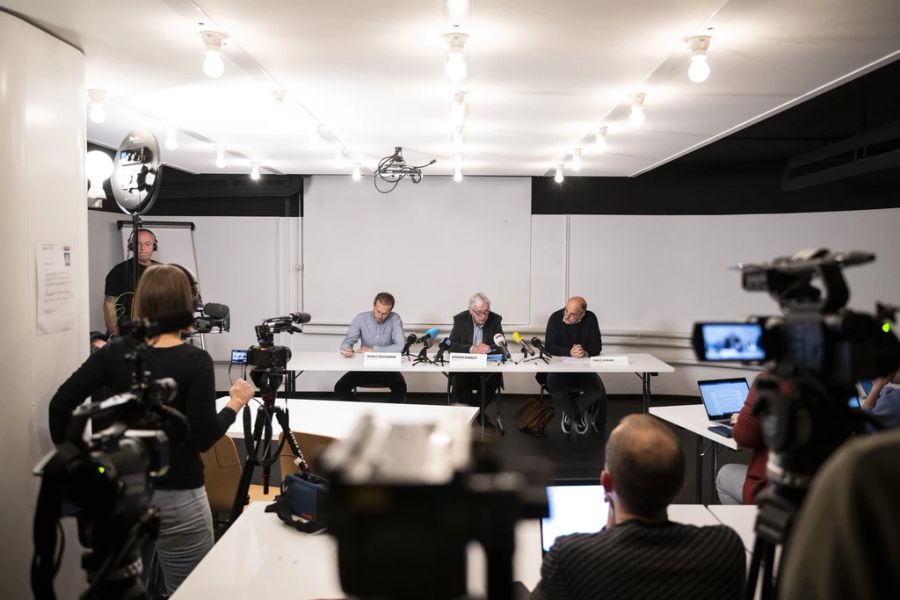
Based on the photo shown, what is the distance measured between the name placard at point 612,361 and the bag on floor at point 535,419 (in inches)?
26.0

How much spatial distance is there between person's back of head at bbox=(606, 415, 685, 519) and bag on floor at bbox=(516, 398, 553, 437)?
426 cm

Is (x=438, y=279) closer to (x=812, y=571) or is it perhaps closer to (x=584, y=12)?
(x=584, y=12)

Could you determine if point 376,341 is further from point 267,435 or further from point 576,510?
point 576,510

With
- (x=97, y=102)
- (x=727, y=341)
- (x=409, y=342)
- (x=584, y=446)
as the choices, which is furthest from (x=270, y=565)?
(x=584, y=446)

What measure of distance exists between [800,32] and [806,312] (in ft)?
6.87

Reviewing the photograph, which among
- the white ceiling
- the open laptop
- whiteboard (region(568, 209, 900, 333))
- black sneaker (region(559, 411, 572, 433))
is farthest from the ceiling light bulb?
whiteboard (region(568, 209, 900, 333))

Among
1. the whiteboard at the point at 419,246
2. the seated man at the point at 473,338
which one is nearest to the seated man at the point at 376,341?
the seated man at the point at 473,338

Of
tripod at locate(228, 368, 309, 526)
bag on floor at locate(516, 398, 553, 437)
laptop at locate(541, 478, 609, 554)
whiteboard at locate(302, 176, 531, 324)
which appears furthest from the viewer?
whiteboard at locate(302, 176, 531, 324)

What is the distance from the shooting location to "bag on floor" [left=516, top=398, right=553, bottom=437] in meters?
5.51

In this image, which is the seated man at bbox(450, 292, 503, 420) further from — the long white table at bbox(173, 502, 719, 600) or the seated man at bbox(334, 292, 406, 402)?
the long white table at bbox(173, 502, 719, 600)

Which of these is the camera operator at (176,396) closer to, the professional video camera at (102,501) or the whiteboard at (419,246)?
the professional video camera at (102,501)

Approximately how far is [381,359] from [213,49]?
2.99 m

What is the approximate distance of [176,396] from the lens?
1.77m

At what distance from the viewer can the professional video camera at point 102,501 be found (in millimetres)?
1103
